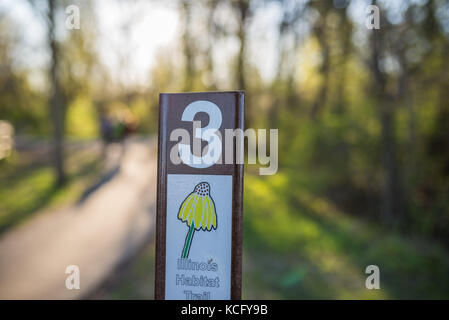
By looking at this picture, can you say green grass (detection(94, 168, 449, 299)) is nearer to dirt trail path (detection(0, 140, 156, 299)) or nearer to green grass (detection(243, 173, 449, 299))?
green grass (detection(243, 173, 449, 299))

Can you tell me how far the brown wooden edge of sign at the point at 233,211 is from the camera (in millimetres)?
2746

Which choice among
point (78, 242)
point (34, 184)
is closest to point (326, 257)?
point (78, 242)

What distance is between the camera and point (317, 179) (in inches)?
603

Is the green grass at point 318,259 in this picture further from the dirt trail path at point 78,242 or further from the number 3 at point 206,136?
the number 3 at point 206,136

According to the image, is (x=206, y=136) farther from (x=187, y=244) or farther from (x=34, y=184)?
(x=34, y=184)

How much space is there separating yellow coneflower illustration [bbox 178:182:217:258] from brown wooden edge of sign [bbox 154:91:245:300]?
0.52 feet

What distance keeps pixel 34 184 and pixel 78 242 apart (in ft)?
18.4

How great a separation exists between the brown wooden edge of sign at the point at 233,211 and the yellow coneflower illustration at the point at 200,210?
0.52 feet

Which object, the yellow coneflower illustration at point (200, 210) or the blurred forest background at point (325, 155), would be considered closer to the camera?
the yellow coneflower illustration at point (200, 210)

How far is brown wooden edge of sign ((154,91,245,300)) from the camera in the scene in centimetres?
275

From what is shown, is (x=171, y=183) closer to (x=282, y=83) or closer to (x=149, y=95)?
(x=282, y=83)

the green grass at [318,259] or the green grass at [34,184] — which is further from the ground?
the green grass at [34,184]

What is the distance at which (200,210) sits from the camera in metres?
2.79

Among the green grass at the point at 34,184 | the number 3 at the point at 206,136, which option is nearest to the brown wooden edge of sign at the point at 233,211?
the number 3 at the point at 206,136
